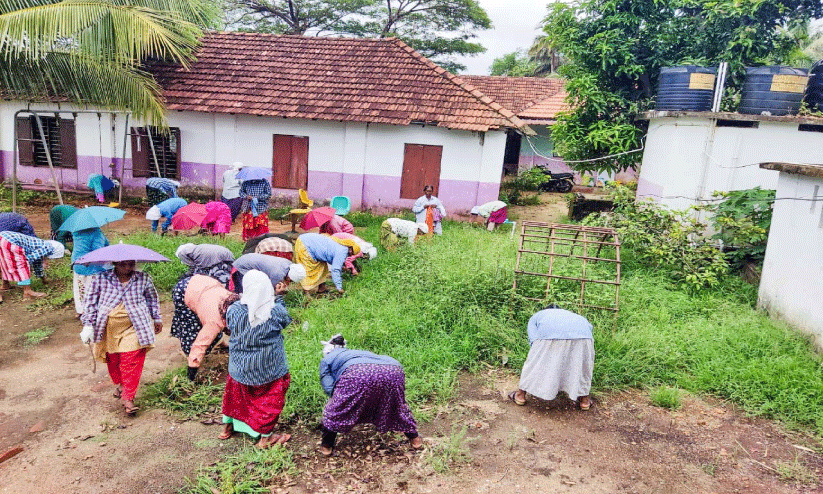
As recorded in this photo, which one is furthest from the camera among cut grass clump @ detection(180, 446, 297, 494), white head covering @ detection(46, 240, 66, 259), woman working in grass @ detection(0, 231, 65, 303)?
white head covering @ detection(46, 240, 66, 259)

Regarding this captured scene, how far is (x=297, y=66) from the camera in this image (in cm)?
1442

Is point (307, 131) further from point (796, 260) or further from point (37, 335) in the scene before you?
point (796, 260)

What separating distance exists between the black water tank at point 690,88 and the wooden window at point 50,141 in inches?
559

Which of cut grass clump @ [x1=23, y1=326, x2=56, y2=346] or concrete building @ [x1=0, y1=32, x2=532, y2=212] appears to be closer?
cut grass clump @ [x1=23, y1=326, x2=56, y2=346]

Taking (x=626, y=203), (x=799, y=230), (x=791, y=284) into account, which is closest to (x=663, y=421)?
(x=791, y=284)

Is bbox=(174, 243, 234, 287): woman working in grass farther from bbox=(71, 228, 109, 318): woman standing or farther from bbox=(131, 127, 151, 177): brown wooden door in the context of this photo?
bbox=(131, 127, 151, 177): brown wooden door

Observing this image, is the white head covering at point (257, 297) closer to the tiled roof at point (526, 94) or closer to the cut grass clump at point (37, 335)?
the cut grass clump at point (37, 335)

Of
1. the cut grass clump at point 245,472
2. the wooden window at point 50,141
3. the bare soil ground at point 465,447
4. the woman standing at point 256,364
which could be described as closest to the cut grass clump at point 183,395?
the bare soil ground at point 465,447

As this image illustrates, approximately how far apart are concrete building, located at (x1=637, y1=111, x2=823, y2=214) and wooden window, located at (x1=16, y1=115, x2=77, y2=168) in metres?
14.0

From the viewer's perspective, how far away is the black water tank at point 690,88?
392 inches

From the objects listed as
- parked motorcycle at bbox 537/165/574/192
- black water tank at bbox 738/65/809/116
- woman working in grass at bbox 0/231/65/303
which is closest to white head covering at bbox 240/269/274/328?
woman working in grass at bbox 0/231/65/303

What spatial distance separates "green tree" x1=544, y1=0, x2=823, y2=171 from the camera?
35.9ft

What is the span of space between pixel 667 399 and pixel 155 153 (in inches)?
510

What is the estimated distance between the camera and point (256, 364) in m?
4.10
